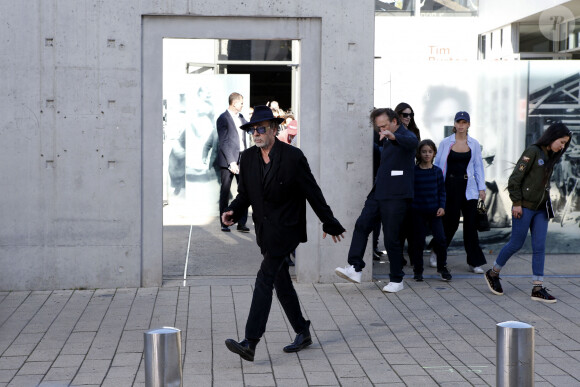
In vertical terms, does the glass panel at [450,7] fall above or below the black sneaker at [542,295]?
above

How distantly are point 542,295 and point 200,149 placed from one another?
7.80 metres

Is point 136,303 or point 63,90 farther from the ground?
point 63,90

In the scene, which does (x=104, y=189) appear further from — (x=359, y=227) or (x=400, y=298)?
(x=400, y=298)

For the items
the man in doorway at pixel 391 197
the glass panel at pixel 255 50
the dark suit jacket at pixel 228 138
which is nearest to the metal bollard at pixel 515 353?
Result: the man in doorway at pixel 391 197

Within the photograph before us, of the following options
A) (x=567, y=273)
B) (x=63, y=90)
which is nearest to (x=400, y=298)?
(x=567, y=273)

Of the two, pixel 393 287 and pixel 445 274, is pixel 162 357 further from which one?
pixel 445 274

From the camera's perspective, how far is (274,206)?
6867 mm

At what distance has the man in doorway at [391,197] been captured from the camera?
29.7ft

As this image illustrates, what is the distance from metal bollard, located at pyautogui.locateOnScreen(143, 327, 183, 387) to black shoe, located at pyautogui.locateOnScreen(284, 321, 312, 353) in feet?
8.32

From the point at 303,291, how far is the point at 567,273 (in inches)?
128

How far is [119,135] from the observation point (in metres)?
9.38

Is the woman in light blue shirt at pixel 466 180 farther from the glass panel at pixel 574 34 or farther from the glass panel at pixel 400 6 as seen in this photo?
the glass panel at pixel 400 6

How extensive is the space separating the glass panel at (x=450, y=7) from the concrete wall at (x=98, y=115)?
14.2 m

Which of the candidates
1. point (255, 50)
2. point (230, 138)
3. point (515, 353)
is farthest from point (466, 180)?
point (255, 50)
